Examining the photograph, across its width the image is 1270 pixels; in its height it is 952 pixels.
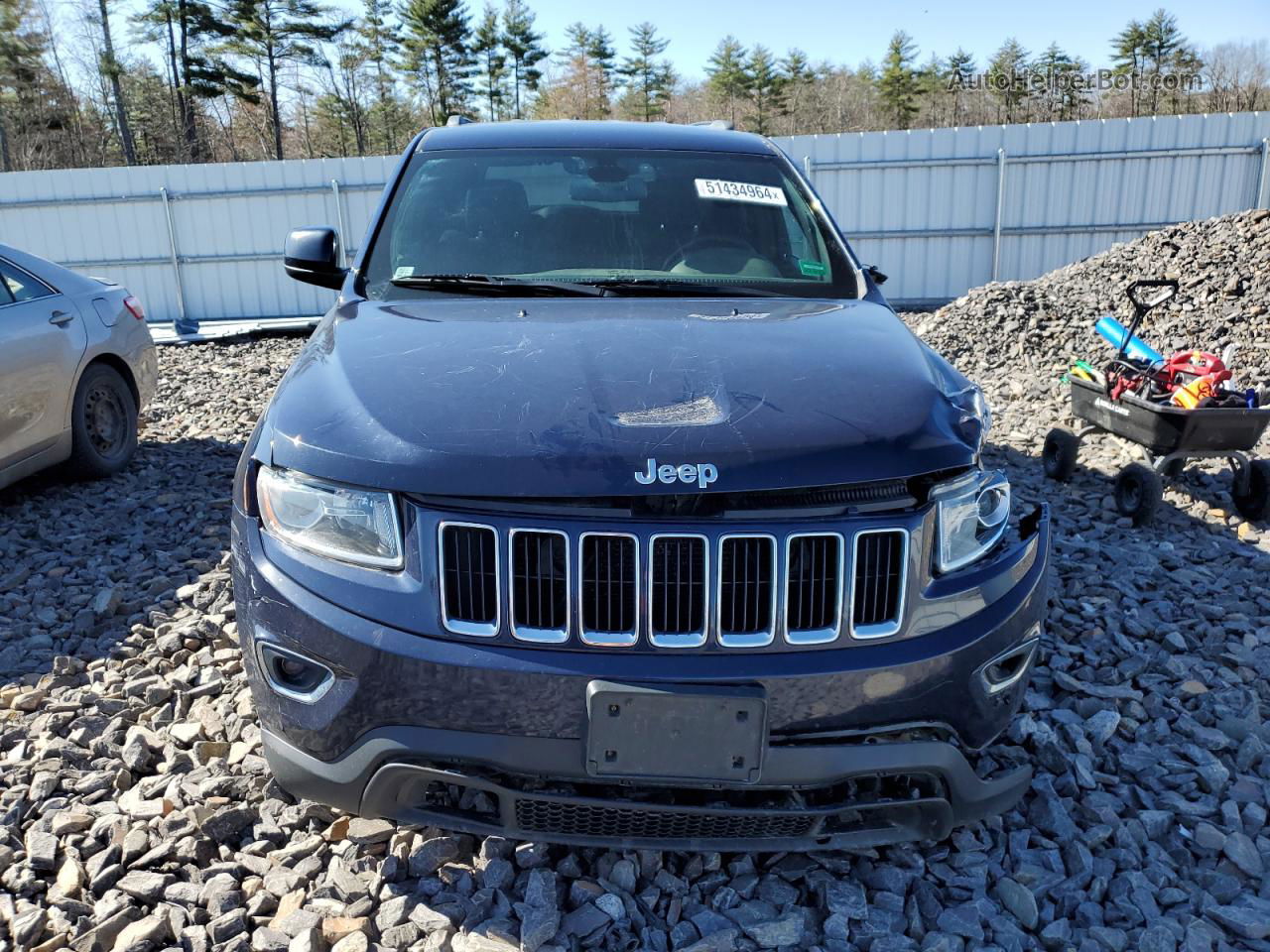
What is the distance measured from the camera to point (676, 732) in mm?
1878

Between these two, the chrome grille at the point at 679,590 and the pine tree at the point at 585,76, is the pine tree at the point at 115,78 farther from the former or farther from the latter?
the chrome grille at the point at 679,590

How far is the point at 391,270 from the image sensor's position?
3182 millimetres

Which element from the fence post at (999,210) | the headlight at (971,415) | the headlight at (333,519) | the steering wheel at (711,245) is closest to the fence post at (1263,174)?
the fence post at (999,210)

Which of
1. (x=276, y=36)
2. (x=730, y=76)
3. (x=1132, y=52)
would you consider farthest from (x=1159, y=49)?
(x=276, y=36)

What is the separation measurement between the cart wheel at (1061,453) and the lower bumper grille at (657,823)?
174 inches

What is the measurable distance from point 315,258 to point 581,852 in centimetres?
230

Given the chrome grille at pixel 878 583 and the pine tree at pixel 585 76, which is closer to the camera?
the chrome grille at pixel 878 583

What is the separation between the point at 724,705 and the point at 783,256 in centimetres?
198

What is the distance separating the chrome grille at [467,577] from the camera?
193 cm

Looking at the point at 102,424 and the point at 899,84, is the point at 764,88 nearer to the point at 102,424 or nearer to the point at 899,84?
the point at 899,84

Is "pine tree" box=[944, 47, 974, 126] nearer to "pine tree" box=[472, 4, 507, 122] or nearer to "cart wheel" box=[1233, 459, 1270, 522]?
"pine tree" box=[472, 4, 507, 122]

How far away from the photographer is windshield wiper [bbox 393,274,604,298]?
297 cm

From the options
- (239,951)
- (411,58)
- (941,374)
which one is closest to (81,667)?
(239,951)

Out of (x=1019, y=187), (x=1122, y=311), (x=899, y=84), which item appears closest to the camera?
(x=1122, y=311)
